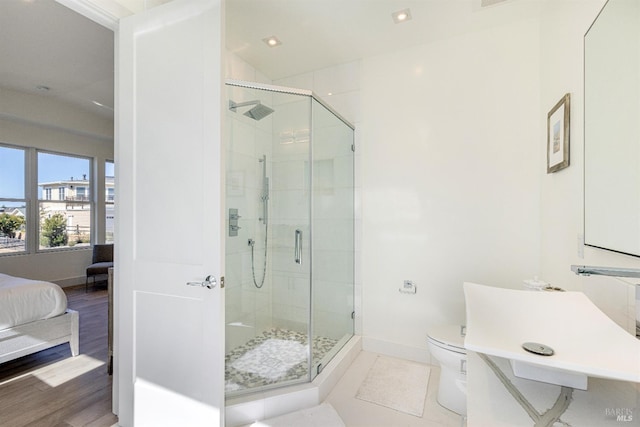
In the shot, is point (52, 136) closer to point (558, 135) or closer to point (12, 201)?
point (12, 201)

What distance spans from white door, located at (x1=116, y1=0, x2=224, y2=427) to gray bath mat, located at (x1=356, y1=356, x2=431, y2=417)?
3.58 ft

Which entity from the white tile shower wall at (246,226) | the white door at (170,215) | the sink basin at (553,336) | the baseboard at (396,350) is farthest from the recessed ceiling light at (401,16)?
the baseboard at (396,350)

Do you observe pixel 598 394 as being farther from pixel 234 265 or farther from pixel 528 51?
pixel 528 51

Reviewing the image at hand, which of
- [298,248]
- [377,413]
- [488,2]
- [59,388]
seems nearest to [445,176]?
[488,2]

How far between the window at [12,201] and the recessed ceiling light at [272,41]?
455cm

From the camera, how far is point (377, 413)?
1881mm

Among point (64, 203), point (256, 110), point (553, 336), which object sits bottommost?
point (553, 336)

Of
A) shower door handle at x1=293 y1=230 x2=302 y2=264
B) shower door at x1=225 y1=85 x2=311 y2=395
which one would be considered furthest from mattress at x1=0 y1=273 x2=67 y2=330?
shower door handle at x1=293 y1=230 x2=302 y2=264

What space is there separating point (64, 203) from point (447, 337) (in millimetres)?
6149

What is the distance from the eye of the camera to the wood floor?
1805 millimetres

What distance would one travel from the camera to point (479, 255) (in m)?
2.39

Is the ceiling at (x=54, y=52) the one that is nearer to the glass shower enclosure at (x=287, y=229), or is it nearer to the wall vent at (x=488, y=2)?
the glass shower enclosure at (x=287, y=229)

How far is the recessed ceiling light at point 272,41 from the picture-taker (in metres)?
2.43

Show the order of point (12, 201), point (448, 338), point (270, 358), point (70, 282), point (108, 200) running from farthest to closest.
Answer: point (108, 200), point (70, 282), point (12, 201), point (270, 358), point (448, 338)
